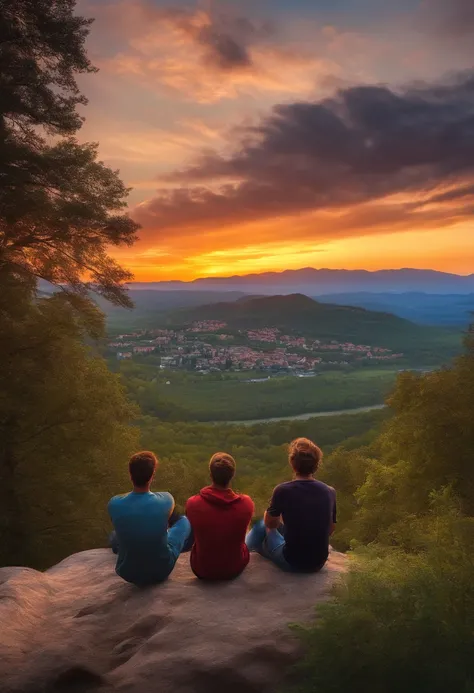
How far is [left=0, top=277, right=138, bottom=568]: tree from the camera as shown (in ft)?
35.2

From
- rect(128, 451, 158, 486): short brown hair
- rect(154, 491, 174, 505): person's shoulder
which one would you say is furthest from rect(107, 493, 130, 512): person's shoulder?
rect(154, 491, 174, 505): person's shoulder

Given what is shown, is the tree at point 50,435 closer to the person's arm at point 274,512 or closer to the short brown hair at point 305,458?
the person's arm at point 274,512

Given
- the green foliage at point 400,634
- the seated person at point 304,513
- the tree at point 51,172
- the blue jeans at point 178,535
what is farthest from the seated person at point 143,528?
the tree at point 51,172

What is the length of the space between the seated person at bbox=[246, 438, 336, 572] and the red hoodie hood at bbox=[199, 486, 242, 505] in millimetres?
514

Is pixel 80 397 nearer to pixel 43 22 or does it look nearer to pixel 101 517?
pixel 101 517

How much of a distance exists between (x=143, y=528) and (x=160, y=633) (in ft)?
3.71

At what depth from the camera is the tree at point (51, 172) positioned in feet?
32.6

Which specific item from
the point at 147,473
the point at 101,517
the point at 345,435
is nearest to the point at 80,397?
the point at 101,517

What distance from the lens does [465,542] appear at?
4.61 meters

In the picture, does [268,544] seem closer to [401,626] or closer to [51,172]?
[401,626]

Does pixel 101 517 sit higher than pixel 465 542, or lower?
lower

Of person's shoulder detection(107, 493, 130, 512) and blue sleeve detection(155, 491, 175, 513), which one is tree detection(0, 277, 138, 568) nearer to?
person's shoulder detection(107, 493, 130, 512)

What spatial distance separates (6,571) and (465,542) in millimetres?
6311

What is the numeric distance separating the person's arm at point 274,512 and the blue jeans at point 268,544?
12 cm
